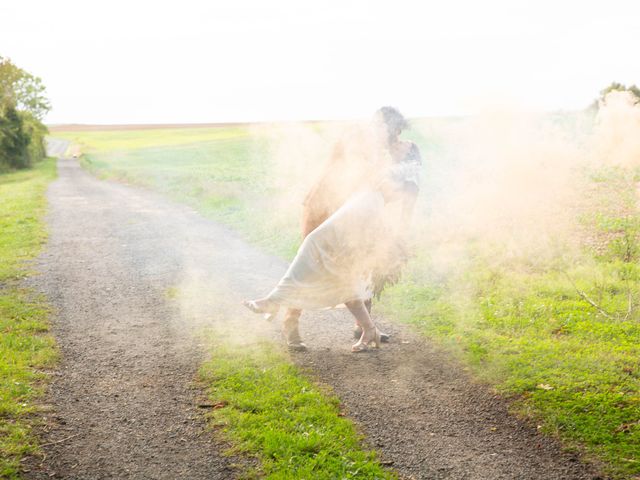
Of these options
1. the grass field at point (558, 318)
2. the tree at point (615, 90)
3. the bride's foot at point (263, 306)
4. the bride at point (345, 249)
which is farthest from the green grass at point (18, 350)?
the tree at point (615, 90)

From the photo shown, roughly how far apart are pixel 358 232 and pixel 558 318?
2.93 meters

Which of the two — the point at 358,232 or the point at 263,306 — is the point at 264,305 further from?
the point at 358,232

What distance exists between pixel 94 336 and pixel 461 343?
169 inches

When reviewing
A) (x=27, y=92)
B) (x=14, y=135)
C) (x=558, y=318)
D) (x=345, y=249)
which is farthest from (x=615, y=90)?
(x=27, y=92)

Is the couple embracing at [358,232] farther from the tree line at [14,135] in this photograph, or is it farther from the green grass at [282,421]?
the tree line at [14,135]

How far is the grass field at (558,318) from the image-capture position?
481cm

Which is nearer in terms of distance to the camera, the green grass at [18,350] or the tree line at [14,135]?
the green grass at [18,350]

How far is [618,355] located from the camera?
233 inches

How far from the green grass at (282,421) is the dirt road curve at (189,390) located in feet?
0.64

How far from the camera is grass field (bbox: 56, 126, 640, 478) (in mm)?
4809

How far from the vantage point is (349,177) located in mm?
6406

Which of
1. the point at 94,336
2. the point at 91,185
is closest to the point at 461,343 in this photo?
the point at 94,336

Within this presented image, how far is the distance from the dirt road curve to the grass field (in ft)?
1.11

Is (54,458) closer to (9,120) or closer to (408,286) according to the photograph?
(408,286)
